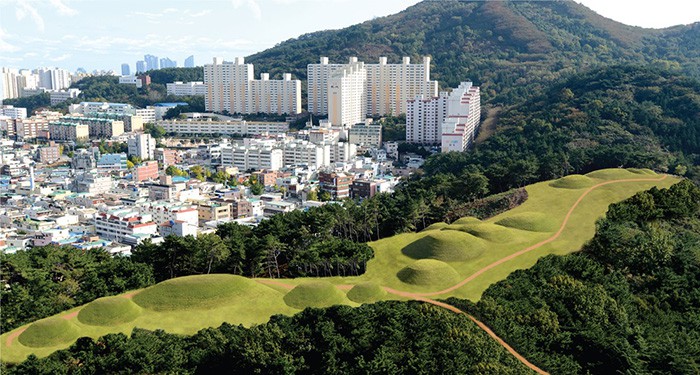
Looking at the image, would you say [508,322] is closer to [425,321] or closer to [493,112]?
[425,321]

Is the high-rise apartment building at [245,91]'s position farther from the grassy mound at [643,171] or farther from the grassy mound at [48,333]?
the grassy mound at [48,333]

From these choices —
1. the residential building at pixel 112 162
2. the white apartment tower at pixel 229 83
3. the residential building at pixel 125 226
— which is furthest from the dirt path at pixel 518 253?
the white apartment tower at pixel 229 83

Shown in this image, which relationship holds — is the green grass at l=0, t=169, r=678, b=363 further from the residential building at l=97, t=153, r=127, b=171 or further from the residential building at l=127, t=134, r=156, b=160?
the residential building at l=127, t=134, r=156, b=160

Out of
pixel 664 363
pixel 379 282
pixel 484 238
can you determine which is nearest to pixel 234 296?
pixel 379 282

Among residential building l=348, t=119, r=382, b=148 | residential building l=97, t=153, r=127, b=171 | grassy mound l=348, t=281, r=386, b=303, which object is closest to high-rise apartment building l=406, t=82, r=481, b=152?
residential building l=348, t=119, r=382, b=148

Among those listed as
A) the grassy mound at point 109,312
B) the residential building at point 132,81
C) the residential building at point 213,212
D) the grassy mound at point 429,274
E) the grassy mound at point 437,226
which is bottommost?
the residential building at point 213,212

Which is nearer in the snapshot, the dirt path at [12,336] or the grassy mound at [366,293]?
the dirt path at [12,336]

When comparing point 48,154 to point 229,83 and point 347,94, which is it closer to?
point 229,83

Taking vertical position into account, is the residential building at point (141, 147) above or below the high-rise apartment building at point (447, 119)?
below
